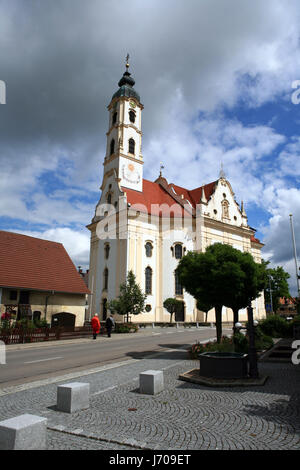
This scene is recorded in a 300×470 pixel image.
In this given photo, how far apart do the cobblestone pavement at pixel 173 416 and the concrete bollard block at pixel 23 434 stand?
1.35ft

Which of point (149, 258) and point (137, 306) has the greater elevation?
point (149, 258)

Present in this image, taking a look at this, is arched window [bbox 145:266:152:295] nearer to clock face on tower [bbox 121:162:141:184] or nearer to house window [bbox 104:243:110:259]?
house window [bbox 104:243:110:259]

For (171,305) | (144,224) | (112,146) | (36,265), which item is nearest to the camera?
(36,265)

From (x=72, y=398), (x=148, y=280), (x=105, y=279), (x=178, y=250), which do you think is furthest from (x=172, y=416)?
(x=178, y=250)

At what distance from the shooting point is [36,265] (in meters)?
30.0

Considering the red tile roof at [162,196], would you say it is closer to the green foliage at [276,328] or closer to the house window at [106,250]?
the house window at [106,250]

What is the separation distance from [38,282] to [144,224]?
16392mm

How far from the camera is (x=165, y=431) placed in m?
4.80

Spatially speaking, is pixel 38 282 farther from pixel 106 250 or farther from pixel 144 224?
pixel 144 224

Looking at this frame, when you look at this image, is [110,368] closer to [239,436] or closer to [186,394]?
[186,394]

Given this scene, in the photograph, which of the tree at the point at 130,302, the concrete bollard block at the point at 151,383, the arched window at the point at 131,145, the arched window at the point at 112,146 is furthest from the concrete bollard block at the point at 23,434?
the arched window at the point at 112,146
